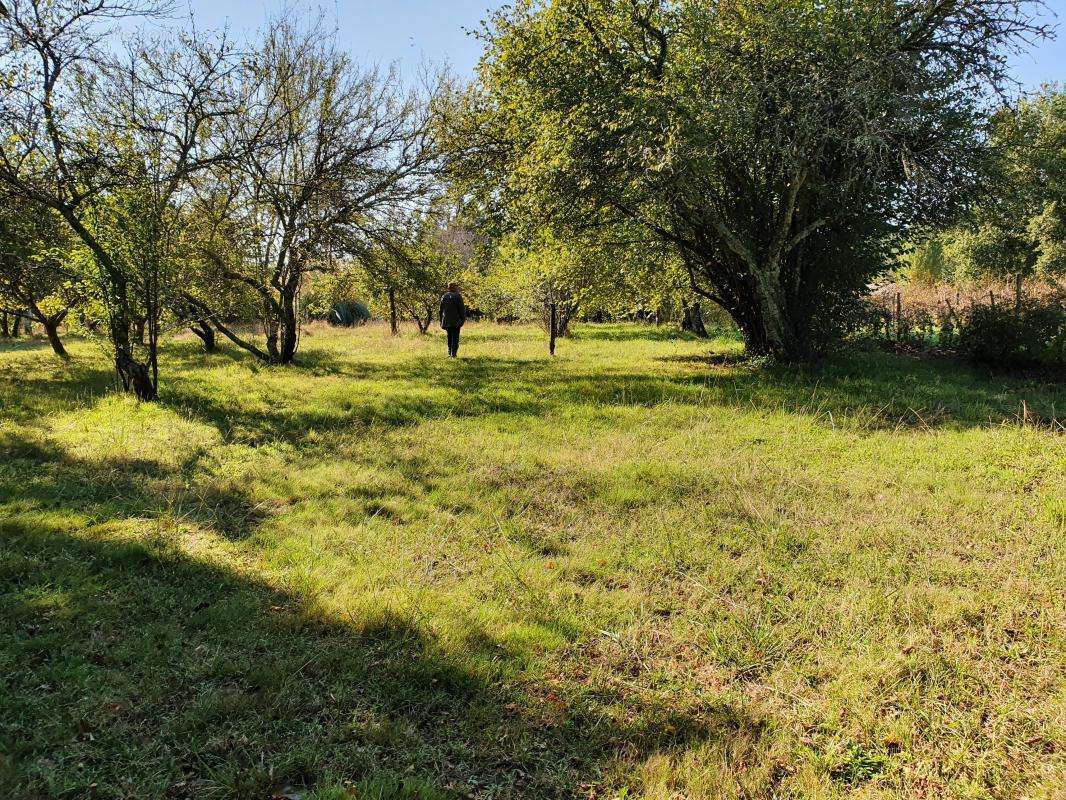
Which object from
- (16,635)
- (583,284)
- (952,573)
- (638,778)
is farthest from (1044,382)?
(16,635)

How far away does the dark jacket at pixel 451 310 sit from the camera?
1488cm

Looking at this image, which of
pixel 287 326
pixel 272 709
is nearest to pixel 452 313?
pixel 287 326

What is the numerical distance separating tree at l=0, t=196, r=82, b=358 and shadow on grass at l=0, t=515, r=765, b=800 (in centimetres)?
725

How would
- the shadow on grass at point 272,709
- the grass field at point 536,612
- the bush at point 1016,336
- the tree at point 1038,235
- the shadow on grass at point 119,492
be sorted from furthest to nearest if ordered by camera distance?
the tree at point 1038,235 < the bush at point 1016,336 < the shadow on grass at point 119,492 < the grass field at point 536,612 < the shadow on grass at point 272,709

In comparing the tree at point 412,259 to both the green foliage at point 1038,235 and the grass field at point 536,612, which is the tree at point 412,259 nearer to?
the grass field at point 536,612

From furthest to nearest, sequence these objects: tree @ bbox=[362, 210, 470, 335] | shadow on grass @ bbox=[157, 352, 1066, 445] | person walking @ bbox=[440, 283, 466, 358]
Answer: person walking @ bbox=[440, 283, 466, 358] < tree @ bbox=[362, 210, 470, 335] < shadow on grass @ bbox=[157, 352, 1066, 445]

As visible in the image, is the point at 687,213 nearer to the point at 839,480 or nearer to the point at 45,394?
the point at 839,480

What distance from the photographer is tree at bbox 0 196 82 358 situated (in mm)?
8703

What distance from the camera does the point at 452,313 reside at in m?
15.1

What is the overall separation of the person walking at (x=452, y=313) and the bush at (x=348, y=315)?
72.8ft

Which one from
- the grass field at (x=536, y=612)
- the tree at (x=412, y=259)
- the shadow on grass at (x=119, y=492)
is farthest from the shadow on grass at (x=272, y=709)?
the tree at (x=412, y=259)

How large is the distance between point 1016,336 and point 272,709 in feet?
45.9

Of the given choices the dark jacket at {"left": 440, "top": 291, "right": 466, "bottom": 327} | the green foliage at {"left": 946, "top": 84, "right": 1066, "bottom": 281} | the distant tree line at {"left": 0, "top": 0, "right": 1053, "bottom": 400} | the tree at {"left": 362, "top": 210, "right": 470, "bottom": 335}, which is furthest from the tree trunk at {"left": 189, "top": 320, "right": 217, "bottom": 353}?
the green foliage at {"left": 946, "top": 84, "right": 1066, "bottom": 281}

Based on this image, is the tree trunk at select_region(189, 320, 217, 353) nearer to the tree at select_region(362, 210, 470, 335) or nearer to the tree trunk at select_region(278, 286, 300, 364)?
the tree trunk at select_region(278, 286, 300, 364)
